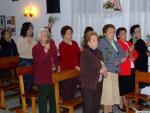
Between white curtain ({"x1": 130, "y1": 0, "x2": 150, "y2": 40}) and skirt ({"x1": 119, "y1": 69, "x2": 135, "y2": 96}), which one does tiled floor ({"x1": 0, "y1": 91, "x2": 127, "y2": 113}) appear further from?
white curtain ({"x1": 130, "y1": 0, "x2": 150, "y2": 40})

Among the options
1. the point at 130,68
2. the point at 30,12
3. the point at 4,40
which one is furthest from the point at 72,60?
the point at 30,12

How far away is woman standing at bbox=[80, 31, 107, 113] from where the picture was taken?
4129mm

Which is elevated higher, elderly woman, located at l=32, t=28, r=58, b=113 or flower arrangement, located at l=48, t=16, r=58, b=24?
flower arrangement, located at l=48, t=16, r=58, b=24

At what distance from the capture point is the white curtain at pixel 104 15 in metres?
6.52

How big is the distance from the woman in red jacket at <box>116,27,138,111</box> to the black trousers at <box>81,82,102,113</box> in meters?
1.00

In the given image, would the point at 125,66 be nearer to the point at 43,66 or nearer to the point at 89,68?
the point at 89,68

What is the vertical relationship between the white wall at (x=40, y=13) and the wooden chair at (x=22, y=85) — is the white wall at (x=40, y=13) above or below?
above

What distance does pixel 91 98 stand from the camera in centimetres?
420

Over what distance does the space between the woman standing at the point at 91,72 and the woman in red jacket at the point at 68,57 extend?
0.92 m

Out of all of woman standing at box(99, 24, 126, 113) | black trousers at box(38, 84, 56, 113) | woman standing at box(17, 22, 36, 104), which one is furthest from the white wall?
black trousers at box(38, 84, 56, 113)

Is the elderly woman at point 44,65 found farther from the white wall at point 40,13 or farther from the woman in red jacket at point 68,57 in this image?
the white wall at point 40,13

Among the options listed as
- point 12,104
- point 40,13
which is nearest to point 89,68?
point 12,104

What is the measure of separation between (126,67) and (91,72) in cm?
121

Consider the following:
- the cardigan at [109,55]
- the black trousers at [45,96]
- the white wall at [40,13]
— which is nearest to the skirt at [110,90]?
the cardigan at [109,55]
